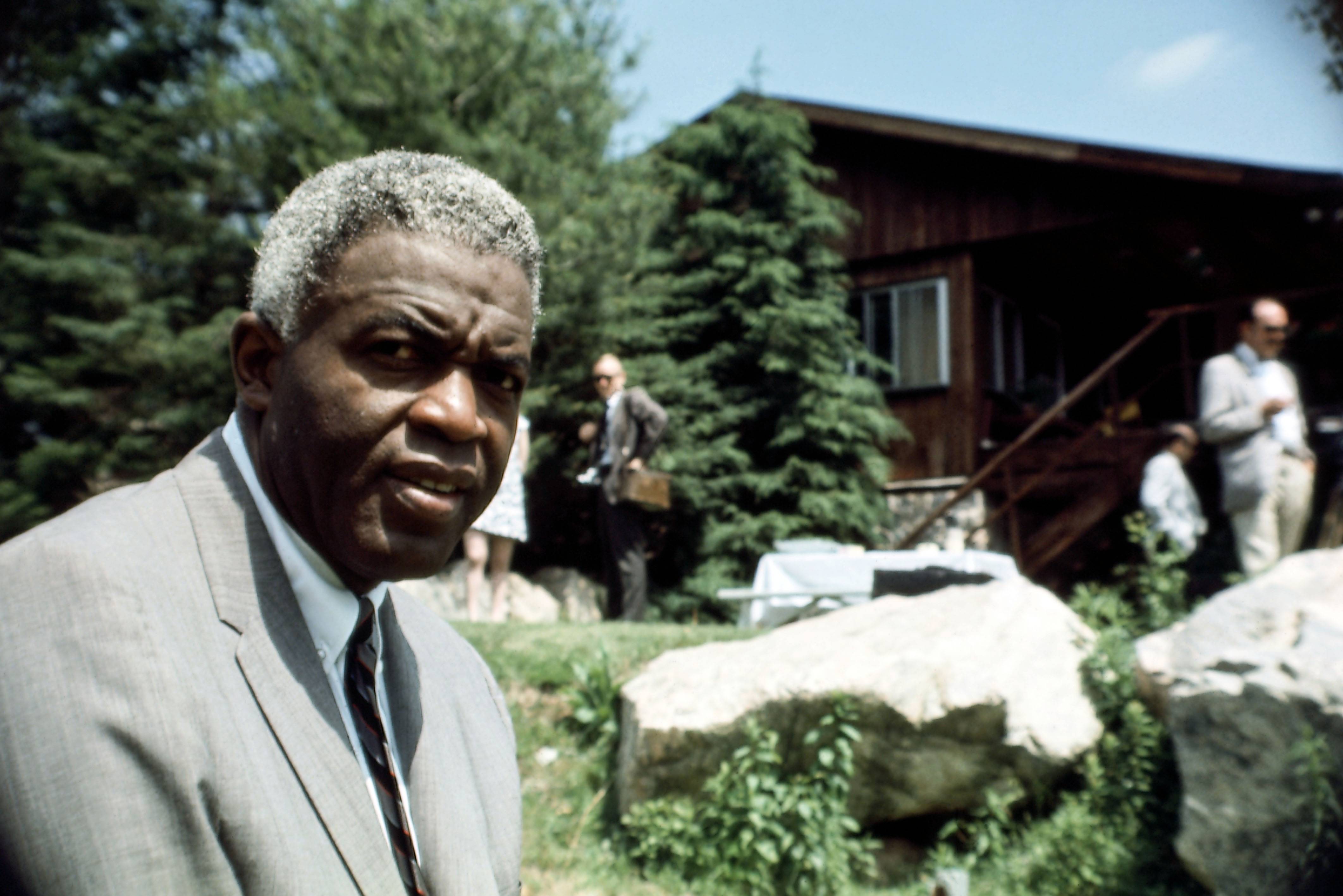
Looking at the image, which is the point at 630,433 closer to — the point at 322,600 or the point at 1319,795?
the point at 1319,795

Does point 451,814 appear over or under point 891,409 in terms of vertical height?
under

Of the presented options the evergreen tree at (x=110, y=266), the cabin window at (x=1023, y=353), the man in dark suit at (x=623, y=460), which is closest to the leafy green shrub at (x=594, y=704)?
the man in dark suit at (x=623, y=460)

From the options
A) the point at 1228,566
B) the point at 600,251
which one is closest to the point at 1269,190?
the point at 1228,566

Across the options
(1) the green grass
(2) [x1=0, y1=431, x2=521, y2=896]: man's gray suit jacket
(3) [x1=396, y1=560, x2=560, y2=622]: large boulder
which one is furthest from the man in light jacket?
(2) [x1=0, y1=431, x2=521, y2=896]: man's gray suit jacket

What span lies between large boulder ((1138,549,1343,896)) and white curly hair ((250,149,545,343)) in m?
4.17

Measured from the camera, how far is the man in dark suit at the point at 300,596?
108 cm

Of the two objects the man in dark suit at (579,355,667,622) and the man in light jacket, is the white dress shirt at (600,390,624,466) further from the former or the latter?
the man in light jacket

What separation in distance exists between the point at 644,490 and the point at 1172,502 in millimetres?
4360

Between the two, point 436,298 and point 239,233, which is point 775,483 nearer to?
point 239,233

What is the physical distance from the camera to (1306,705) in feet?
13.9

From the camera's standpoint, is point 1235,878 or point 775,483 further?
point 775,483

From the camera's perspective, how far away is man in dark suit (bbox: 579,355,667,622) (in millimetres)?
8422

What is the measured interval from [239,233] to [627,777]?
8.74 m

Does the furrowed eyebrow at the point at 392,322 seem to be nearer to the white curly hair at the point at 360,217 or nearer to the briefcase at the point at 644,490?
the white curly hair at the point at 360,217
